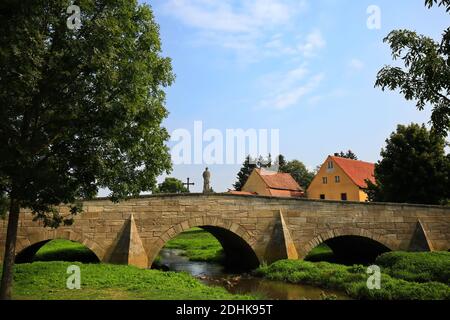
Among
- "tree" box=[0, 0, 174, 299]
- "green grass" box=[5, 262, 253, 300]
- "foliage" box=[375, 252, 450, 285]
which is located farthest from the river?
"tree" box=[0, 0, 174, 299]

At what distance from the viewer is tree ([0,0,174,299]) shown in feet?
27.6

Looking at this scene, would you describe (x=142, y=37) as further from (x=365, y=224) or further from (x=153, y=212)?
(x=365, y=224)

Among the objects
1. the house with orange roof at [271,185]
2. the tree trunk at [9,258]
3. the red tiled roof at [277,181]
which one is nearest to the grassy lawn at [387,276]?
the tree trunk at [9,258]

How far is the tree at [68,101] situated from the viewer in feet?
27.6

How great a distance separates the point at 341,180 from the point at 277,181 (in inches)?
341

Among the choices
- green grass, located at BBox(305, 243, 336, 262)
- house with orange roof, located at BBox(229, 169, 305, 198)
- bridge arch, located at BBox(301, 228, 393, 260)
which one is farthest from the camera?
house with orange roof, located at BBox(229, 169, 305, 198)

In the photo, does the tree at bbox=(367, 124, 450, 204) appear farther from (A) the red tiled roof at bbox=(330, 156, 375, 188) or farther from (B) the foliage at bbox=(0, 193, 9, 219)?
(B) the foliage at bbox=(0, 193, 9, 219)

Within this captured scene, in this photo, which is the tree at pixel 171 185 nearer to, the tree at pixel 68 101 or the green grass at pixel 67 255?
the green grass at pixel 67 255

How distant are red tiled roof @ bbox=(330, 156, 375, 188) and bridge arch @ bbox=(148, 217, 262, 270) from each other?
964 inches

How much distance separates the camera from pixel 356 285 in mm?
15453

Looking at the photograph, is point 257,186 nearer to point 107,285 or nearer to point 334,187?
point 334,187

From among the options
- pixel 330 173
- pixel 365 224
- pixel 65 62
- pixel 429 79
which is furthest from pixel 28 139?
pixel 330 173

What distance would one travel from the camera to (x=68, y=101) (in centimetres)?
919
